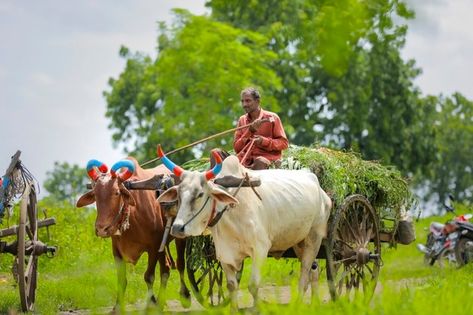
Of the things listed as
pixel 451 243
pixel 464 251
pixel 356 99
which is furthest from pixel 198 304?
pixel 356 99

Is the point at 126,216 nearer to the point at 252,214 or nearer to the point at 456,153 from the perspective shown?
the point at 252,214

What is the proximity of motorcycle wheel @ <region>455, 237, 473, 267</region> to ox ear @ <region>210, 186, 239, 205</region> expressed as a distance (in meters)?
9.36

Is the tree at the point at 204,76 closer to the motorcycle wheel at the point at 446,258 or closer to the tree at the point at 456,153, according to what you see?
the motorcycle wheel at the point at 446,258

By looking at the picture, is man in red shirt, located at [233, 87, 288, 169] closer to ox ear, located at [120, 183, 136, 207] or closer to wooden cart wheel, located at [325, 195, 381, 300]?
wooden cart wheel, located at [325, 195, 381, 300]

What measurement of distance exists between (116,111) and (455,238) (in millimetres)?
22210

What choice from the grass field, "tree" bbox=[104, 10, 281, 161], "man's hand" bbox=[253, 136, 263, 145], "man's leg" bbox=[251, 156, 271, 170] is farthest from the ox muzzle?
"tree" bbox=[104, 10, 281, 161]

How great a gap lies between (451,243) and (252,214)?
9.83 meters

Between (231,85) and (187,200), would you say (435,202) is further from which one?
(187,200)

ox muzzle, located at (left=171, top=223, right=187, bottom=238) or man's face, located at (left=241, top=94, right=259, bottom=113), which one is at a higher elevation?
man's face, located at (left=241, top=94, right=259, bottom=113)

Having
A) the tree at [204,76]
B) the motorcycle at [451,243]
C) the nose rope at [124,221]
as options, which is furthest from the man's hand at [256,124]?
the tree at [204,76]

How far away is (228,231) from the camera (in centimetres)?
852

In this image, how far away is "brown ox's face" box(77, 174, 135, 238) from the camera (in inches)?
358

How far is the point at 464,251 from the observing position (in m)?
16.9

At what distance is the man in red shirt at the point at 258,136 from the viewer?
9836 millimetres
